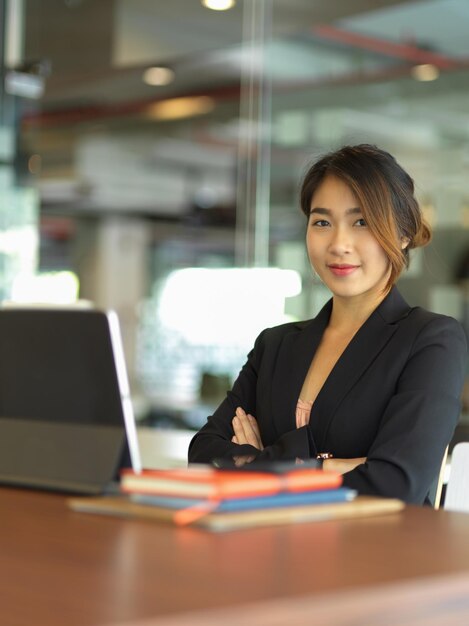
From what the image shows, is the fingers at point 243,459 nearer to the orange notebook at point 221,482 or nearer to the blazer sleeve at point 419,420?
the blazer sleeve at point 419,420

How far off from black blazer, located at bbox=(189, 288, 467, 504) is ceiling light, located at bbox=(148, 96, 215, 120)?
868cm

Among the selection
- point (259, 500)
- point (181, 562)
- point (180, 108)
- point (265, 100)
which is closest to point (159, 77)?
point (180, 108)

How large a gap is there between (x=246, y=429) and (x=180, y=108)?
945 cm

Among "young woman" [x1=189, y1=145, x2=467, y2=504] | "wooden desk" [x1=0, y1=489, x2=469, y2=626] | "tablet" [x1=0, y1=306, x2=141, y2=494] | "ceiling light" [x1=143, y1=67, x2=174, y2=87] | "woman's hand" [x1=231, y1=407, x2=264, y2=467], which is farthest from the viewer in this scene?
"ceiling light" [x1=143, y1=67, x2=174, y2=87]

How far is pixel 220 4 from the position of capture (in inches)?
222

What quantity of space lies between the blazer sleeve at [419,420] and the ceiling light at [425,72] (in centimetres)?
273

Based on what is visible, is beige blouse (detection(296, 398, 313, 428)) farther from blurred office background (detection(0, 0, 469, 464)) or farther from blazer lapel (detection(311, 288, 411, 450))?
blurred office background (detection(0, 0, 469, 464))

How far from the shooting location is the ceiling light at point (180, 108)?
1110 centimetres

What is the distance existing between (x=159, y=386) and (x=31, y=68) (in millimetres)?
6859

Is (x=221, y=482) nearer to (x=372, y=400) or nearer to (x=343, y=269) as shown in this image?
(x=372, y=400)

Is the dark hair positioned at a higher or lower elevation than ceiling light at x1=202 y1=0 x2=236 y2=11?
lower

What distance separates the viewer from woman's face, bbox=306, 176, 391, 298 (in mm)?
2359

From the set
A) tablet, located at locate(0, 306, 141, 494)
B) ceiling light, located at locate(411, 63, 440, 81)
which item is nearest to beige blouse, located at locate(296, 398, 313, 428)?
tablet, located at locate(0, 306, 141, 494)

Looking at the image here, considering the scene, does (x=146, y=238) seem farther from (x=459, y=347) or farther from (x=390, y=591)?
(x=390, y=591)
